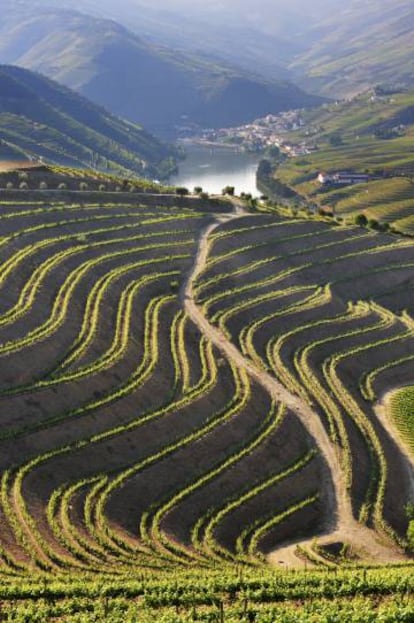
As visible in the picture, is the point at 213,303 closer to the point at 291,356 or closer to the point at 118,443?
the point at 291,356

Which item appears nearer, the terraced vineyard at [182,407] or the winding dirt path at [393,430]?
the terraced vineyard at [182,407]

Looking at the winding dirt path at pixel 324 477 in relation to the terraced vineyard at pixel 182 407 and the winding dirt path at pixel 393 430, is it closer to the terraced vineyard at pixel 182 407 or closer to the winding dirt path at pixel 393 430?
the terraced vineyard at pixel 182 407

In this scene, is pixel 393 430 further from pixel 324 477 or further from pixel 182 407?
pixel 182 407

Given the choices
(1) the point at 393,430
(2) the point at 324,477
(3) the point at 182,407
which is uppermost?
(3) the point at 182,407

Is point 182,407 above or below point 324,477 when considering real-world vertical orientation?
above

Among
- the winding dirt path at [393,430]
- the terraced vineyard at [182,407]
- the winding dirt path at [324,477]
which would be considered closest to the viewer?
the terraced vineyard at [182,407]

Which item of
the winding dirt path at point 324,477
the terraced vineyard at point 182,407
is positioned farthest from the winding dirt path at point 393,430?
the winding dirt path at point 324,477

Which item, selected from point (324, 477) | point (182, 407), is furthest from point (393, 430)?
point (182, 407)

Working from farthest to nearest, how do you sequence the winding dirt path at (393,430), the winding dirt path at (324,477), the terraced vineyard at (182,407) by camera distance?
the winding dirt path at (393,430)
the winding dirt path at (324,477)
the terraced vineyard at (182,407)
